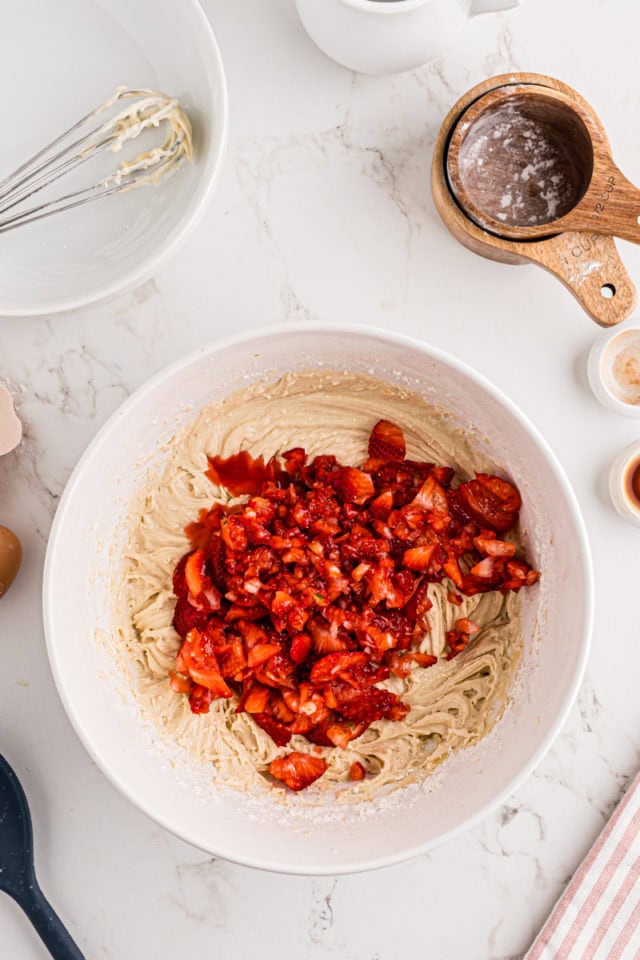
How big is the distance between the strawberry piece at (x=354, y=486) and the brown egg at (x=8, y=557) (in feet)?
2.76

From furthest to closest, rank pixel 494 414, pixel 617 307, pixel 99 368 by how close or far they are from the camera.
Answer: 1. pixel 99 368
2. pixel 617 307
3. pixel 494 414

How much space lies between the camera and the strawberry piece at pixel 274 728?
80.7 inches

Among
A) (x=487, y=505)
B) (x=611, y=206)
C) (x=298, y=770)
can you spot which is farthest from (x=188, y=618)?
(x=611, y=206)

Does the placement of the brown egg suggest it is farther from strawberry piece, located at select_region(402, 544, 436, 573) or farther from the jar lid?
the jar lid

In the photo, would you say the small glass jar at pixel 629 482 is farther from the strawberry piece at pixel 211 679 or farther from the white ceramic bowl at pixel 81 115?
the white ceramic bowl at pixel 81 115

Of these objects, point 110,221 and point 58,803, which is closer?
point 110,221

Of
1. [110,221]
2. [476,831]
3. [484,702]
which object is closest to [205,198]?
[110,221]

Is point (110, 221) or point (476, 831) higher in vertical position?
point (110, 221)

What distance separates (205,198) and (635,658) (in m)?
1.61

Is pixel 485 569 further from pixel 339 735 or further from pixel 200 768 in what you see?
pixel 200 768

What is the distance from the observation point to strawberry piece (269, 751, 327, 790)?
6.73 feet

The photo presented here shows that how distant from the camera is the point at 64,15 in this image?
6.63ft

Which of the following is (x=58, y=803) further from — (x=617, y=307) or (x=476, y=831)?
(x=617, y=307)

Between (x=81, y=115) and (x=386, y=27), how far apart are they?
0.76 meters
